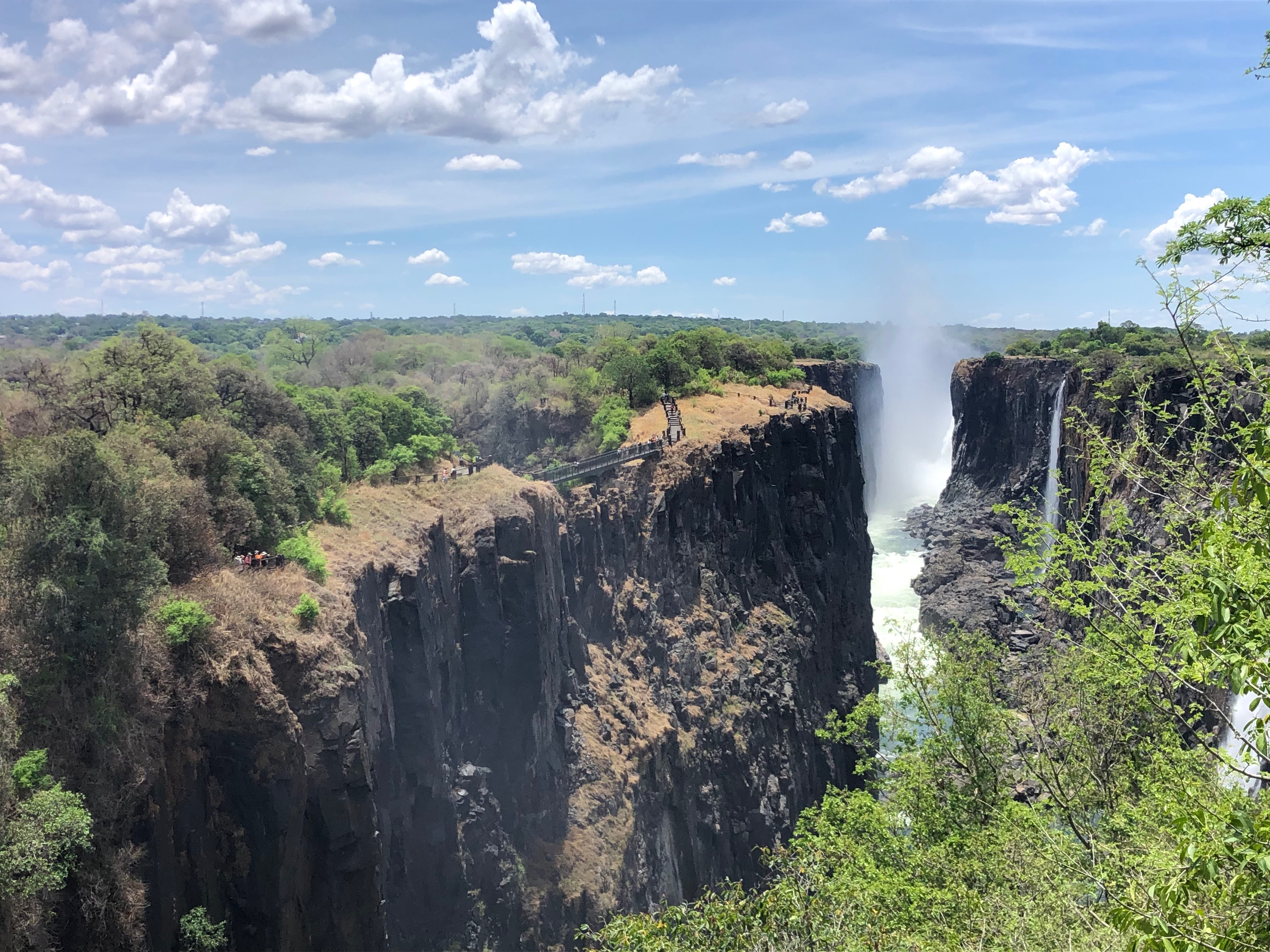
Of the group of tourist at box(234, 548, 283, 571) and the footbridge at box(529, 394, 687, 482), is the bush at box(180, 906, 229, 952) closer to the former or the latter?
the group of tourist at box(234, 548, 283, 571)

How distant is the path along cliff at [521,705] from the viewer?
21.4m

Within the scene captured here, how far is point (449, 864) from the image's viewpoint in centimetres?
2981

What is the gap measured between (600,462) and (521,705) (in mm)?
15967

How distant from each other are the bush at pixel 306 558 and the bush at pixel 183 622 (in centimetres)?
526

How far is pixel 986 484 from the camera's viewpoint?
10219cm

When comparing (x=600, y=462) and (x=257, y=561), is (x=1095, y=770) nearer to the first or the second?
(x=257, y=561)

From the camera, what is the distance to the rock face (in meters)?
74.9

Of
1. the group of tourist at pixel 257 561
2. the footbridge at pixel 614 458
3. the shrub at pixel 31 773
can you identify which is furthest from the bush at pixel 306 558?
the footbridge at pixel 614 458

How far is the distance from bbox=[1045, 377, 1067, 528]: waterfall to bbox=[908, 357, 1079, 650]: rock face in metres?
0.75

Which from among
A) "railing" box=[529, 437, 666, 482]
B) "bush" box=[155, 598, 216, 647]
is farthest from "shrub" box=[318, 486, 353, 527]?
"railing" box=[529, 437, 666, 482]

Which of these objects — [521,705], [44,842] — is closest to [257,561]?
[44,842]

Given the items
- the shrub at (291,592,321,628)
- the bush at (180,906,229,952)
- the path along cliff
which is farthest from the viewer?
the shrub at (291,592,321,628)

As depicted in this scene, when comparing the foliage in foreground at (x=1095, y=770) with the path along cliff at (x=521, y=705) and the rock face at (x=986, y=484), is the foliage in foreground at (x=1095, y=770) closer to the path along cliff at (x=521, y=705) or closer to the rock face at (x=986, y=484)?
the path along cliff at (x=521, y=705)

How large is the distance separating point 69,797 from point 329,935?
8952mm
